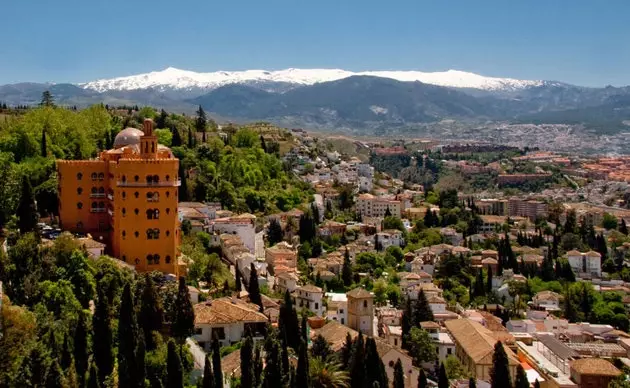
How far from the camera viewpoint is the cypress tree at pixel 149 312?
29547 mm

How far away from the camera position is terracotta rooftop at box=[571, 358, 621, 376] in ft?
125

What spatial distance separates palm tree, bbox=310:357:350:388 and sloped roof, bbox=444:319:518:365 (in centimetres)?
997

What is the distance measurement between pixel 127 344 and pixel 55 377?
3.02m

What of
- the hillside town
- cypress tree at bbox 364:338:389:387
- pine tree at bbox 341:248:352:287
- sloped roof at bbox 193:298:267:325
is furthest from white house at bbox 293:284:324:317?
cypress tree at bbox 364:338:389:387

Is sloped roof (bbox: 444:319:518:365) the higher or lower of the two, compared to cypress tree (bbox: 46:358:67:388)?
lower

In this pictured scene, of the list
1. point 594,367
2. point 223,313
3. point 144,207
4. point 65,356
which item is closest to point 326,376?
point 223,313

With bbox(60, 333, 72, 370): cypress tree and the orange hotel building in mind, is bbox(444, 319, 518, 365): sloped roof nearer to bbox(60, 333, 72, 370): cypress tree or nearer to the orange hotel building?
the orange hotel building

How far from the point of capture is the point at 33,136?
45062mm

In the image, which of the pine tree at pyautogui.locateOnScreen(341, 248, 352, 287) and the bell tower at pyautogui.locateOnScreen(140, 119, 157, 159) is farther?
the pine tree at pyautogui.locateOnScreen(341, 248, 352, 287)

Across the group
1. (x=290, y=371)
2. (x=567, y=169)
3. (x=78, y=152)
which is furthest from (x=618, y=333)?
(x=567, y=169)

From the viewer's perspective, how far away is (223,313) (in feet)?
109

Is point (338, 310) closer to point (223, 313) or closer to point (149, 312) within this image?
point (223, 313)

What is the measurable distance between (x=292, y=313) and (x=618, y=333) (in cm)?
2661

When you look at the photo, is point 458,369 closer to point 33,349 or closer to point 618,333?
point 618,333
